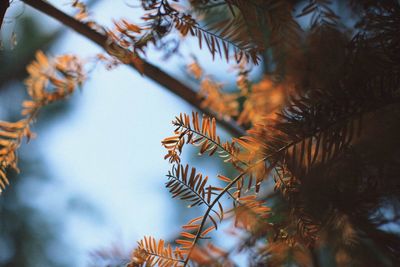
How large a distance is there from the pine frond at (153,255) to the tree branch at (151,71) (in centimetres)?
18

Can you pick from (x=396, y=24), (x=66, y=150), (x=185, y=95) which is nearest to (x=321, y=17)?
(x=396, y=24)

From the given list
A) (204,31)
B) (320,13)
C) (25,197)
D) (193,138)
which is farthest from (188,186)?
(25,197)

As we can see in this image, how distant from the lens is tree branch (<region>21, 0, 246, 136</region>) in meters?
0.43

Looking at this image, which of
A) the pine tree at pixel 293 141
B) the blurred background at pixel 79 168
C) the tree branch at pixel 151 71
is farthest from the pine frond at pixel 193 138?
the blurred background at pixel 79 168

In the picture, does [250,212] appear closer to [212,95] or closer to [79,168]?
[212,95]

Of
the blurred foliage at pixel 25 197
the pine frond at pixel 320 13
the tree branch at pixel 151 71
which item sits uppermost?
the pine frond at pixel 320 13

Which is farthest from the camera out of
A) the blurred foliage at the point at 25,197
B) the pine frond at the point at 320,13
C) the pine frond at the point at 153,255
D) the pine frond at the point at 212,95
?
the blurred foliage at the point at 25,197

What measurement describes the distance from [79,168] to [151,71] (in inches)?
22.0

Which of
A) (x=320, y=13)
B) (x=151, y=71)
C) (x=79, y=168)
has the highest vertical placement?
(x=320, y=13)

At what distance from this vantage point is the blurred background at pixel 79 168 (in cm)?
86

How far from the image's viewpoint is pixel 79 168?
1034 mm

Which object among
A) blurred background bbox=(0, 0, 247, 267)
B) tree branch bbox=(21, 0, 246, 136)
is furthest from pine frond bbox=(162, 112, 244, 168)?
blurred background bbox=(0, 0, 247, 267)

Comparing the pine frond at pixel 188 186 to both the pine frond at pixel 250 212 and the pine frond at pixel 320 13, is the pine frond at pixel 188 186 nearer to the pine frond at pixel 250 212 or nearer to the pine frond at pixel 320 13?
the pine frond at pixel 250 212

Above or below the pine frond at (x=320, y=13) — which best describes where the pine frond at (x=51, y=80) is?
below
